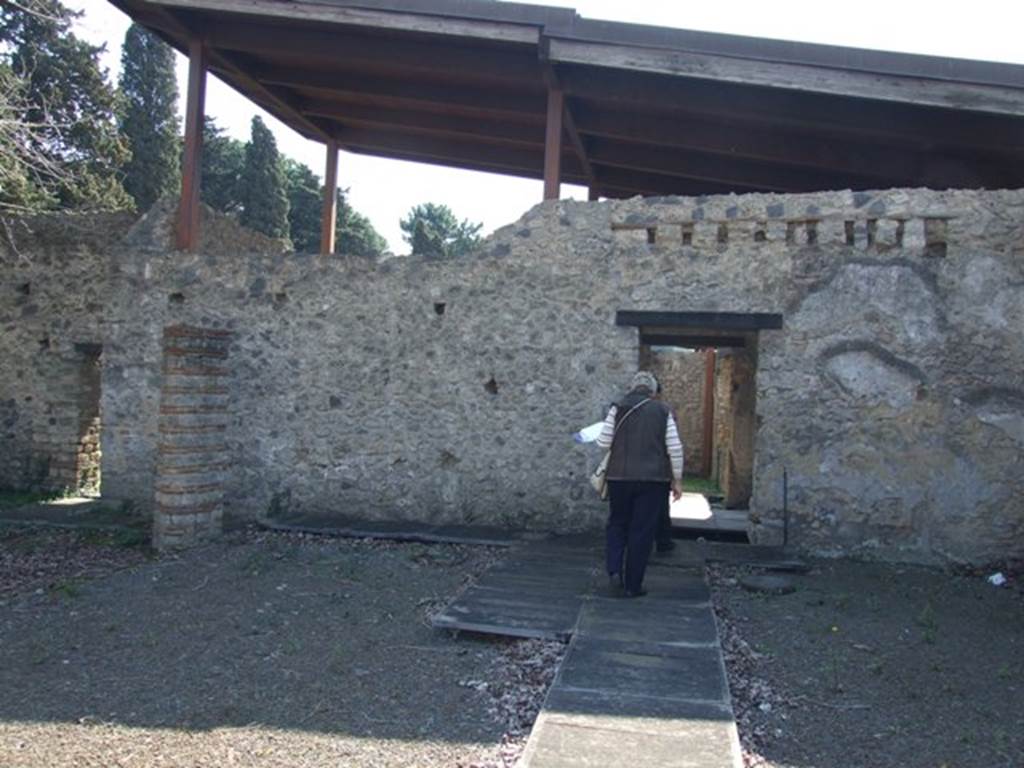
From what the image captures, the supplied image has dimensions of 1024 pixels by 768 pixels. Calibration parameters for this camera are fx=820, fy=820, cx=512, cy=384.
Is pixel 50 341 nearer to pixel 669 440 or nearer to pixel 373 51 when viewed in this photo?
pixel 373 51

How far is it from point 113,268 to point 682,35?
20.5 feet

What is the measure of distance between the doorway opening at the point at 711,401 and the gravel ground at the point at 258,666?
263 cm

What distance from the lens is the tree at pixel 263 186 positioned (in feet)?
84.5

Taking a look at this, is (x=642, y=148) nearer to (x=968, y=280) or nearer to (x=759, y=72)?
(x=759, y=72)

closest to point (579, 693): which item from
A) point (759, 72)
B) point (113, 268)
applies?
point (759, 72)

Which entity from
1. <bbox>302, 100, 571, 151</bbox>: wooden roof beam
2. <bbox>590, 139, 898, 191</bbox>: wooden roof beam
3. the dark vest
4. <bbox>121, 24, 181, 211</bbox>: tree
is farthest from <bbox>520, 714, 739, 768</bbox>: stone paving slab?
<bbox>121, 24, 181, 211</bbox>: tree

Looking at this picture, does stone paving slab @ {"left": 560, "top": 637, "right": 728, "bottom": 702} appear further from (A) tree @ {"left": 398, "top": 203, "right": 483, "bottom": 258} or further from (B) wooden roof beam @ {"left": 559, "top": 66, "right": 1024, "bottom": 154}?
(A) tree @ {"left": 398, "top": 203, "right": 483, "bottom": 258}

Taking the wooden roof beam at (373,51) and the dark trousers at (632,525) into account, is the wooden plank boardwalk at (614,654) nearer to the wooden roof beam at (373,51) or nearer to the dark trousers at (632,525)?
the dark trousers at (632,525)

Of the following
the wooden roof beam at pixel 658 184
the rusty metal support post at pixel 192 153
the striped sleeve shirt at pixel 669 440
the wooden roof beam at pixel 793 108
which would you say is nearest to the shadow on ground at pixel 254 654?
the striped sleeve shirt at pixel 669 440

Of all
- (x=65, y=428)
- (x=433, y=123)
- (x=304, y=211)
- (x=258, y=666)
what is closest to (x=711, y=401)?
(x=433, y=123)

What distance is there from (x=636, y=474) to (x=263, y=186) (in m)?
22.9

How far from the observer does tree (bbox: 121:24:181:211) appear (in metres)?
22.2

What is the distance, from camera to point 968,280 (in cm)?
689

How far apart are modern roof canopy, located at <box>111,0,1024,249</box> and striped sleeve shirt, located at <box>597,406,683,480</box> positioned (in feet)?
10.3
